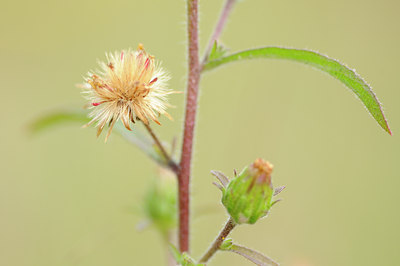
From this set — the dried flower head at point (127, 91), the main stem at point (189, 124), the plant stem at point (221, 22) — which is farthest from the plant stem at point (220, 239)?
the plant stem at point (221, 22)

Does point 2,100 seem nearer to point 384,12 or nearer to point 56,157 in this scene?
point 56,157

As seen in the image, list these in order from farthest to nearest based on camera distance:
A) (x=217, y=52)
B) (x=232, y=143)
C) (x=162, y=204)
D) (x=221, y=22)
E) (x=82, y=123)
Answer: (x=232, y=143)
(x=162, y=204)
(x=82, y=123)
(x=221, y=22)
(x=217, y=52)

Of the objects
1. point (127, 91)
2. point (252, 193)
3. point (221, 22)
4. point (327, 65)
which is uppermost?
point (221, 22)

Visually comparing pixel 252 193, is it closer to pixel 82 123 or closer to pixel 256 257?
pixel 256 257

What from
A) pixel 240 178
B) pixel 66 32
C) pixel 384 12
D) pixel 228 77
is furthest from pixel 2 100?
pixel 240 178

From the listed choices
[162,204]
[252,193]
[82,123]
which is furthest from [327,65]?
[162,204]

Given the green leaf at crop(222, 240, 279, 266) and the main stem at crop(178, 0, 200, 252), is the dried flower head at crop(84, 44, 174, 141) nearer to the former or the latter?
the main stem at crop(178, 0, 200, 252)

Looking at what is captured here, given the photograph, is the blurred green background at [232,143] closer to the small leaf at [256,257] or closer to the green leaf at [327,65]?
the small leaf at [256,257]
